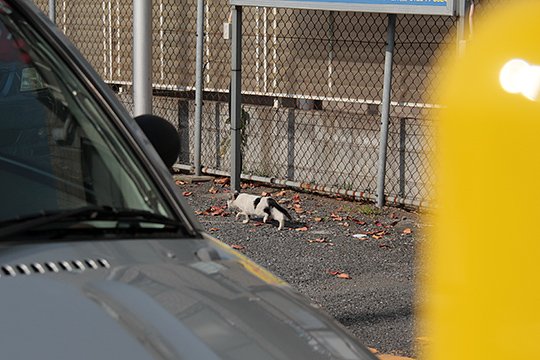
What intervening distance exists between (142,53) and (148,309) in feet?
23.8

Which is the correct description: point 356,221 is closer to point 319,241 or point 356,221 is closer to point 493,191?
point 319,241

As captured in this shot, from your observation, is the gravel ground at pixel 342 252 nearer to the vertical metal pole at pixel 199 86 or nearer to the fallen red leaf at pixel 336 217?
the fallen red leaf at pixel 336 217

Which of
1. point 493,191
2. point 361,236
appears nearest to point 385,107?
point 361,236

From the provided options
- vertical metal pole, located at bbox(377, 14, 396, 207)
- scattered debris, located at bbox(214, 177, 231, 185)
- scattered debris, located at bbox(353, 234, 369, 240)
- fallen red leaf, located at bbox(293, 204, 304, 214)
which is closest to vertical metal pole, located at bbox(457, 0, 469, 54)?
vertical metal pole, located at bbox(377, 14, 396, 207)

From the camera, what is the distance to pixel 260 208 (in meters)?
9.47

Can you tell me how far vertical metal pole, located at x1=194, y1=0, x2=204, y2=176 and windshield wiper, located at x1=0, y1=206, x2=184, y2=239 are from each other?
8.72 meters

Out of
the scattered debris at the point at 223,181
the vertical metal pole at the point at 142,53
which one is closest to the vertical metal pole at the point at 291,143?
the scattered debris at the point at 223,181

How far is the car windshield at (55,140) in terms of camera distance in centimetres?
283

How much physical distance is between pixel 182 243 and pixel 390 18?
7336mm

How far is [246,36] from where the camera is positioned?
12.0 m

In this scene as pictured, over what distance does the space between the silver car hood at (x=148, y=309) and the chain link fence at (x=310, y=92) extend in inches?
289

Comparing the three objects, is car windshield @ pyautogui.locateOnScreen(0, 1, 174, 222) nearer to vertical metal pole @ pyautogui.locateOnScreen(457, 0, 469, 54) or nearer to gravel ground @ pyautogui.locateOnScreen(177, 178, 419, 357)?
gravel ground @ pyautogui.locateOnScreen(177, 178, 419, 357)

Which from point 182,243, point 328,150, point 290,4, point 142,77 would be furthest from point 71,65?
point 328,150

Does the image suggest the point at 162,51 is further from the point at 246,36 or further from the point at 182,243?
the point at 182,243
